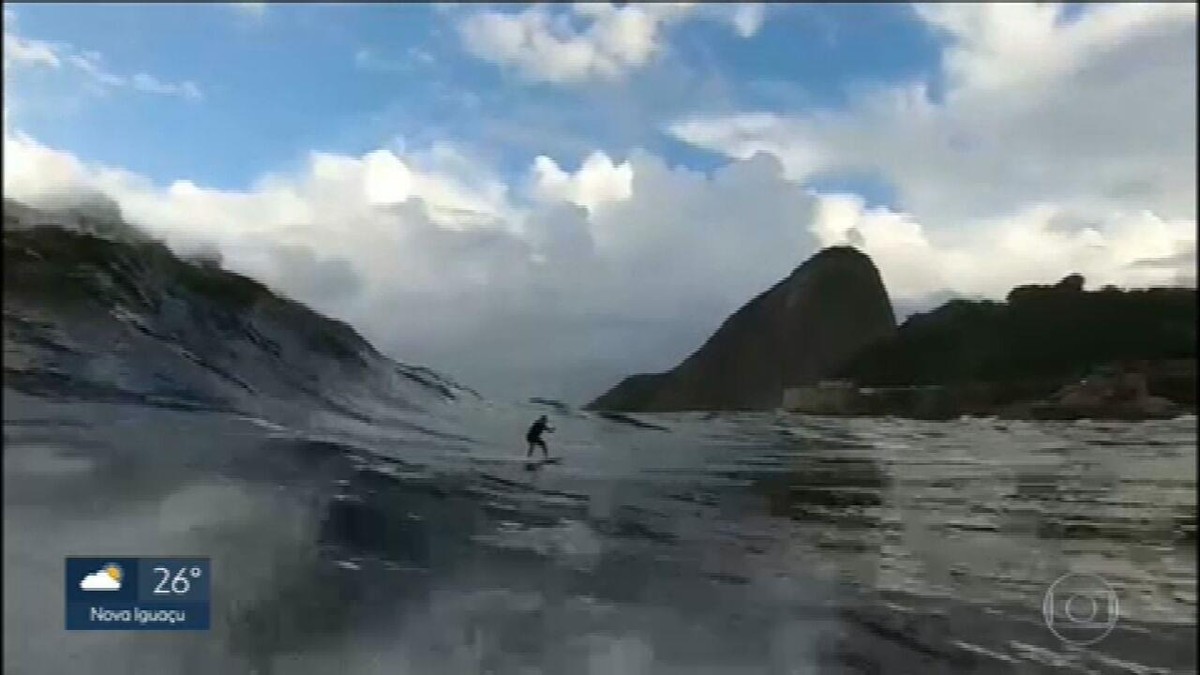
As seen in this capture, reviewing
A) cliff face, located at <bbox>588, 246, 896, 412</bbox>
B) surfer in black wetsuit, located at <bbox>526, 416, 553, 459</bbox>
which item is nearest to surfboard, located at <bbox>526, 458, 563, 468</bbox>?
surfer in black wetsuit, located at <bbox>526, 416, 553, 459</bbox>

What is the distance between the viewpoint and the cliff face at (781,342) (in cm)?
261

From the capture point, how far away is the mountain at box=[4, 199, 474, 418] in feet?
7.45

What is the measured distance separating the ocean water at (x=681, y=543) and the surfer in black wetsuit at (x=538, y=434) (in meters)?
0.03

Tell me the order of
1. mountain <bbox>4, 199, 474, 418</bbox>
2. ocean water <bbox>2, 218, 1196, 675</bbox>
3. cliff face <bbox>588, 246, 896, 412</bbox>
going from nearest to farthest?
mountain <bbox>4, 199, 474, 418</bbox>
ocean water <bbox>2, 218, 1196, 675</bbox>
cliff face <bbox>588, 246, 896, 412</bbox>

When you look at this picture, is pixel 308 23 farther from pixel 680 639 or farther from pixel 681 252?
pixel 680 639

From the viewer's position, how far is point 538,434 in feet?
8.65

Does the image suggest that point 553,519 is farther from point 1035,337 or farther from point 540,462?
point 1035,337

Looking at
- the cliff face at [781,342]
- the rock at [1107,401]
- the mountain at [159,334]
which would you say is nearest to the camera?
the mountain at [159,334]

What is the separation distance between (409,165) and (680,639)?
1.34m
